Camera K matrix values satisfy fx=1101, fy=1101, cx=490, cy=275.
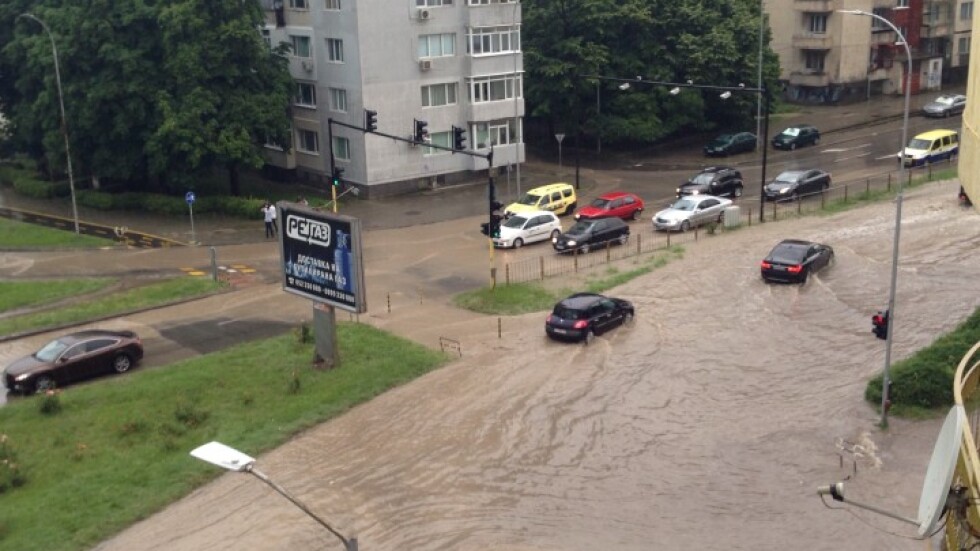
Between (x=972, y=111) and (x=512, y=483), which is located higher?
(x=972, y=111)

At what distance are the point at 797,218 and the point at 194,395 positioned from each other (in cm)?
2840

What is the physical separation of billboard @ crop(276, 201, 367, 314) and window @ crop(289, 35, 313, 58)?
26958mm

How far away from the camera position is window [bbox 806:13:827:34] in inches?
2886

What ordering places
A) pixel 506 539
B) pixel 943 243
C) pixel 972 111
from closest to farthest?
pixel 972 111 → pixel 506 539 → pixel 943 243

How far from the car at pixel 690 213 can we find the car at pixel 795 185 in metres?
3.74

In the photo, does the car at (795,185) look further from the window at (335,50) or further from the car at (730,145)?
the window at (335,50)

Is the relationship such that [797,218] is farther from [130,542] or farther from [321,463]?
[130,542]

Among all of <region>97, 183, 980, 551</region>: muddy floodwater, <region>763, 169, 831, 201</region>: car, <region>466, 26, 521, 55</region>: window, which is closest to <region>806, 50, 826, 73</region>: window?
<region>763, 169, 831, 201</region>: car

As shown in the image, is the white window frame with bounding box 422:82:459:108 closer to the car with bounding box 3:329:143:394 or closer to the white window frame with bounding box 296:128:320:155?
the white window frame with bounding box 296:128:320:155

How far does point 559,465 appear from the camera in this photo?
2520cm

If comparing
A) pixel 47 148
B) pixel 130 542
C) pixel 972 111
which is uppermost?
pixel 972 111

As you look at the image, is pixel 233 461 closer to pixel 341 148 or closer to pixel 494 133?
pixel 341 148

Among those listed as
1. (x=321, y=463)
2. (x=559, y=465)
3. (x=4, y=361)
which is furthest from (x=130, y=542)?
(x=4, y=361)

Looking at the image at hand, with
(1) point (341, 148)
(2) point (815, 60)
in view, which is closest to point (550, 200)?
(1) point (341, 148)
